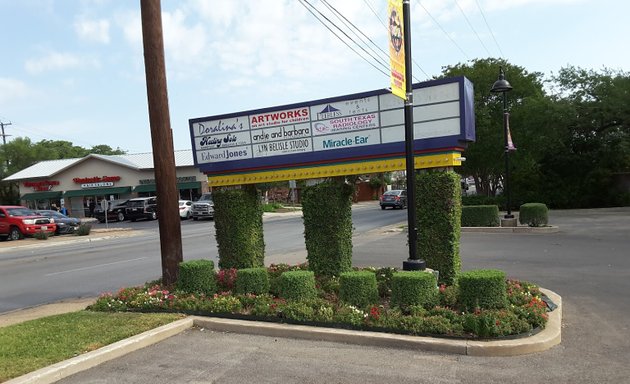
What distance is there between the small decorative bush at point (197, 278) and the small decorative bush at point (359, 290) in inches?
86.4

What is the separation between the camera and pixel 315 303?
6617mm

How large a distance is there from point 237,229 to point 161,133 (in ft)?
6.65

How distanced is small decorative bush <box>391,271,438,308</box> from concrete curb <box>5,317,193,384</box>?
2710 mm

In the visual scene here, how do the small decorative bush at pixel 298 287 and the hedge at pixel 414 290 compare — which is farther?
the small decorative bush at pixel 298 287

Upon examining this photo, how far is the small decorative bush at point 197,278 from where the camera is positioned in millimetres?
7688

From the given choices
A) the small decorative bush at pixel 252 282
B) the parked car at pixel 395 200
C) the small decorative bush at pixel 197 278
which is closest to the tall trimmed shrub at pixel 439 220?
the small decorative bush at pixel 252 282

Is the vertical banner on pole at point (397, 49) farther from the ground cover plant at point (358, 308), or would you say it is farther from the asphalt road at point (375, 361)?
the asphalt road at point (375, 361)

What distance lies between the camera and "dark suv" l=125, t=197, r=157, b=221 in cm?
3941

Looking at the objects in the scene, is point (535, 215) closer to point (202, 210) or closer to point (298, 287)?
point (298, 287)

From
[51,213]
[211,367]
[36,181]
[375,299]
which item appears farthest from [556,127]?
[36,181]

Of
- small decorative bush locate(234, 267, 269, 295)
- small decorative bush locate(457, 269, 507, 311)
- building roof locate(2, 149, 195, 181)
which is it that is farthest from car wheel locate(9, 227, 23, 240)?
small decorative bush locate(457, 269, 507, 311)

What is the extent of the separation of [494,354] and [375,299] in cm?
178

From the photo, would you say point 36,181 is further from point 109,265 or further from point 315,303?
point 315,303

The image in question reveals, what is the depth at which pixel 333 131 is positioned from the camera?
8492 mm
